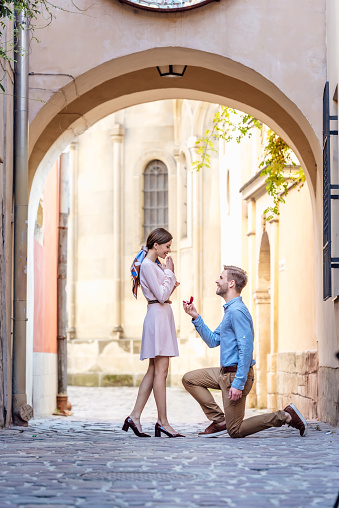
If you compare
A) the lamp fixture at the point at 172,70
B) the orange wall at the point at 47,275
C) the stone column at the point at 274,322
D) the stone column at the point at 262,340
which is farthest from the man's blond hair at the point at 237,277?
the stone column at the point at 262,340

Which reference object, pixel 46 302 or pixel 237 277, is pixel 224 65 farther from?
pixel 46 302

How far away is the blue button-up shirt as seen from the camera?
7465 millimetres

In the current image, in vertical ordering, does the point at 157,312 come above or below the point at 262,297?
below

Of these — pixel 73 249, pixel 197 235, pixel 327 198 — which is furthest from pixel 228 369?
pixel 73 249

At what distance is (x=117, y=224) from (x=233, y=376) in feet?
73.9

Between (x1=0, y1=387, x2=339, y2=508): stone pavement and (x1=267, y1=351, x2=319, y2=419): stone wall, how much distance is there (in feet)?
13.0

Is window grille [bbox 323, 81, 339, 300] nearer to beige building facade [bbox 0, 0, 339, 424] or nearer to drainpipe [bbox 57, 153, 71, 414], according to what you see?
beige building facade [bbox 0, 0, 339, 424]

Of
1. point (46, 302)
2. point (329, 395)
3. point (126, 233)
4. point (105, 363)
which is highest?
point (126, 233)

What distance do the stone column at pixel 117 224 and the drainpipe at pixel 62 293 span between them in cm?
1380

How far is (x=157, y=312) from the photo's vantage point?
793cm

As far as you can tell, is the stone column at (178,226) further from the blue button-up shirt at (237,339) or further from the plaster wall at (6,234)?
the blue button-up shirt at (237,339)

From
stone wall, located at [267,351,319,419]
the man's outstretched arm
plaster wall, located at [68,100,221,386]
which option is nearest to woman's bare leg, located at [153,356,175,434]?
the man's outstretched arm

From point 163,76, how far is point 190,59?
791mm

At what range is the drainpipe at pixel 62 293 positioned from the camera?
15078mm
